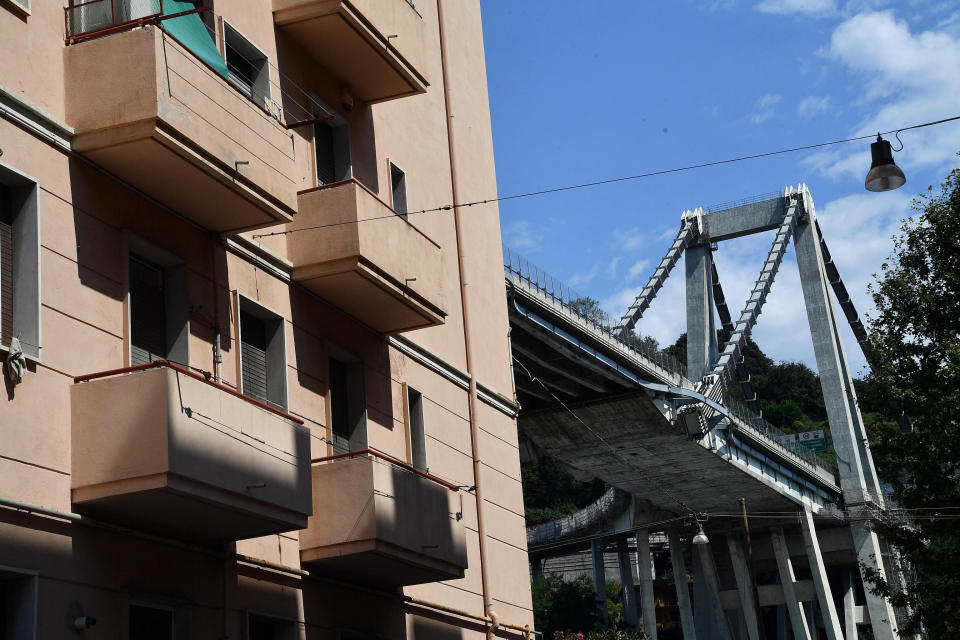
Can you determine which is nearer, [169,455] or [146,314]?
[169,455]

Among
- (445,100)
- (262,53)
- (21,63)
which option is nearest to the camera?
(21,63)

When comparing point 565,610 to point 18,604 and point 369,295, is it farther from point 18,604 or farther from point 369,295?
point 18,604

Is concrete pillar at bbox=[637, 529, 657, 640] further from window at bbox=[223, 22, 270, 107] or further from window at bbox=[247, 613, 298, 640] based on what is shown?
window at bbox=[247, 613, 298, 640]

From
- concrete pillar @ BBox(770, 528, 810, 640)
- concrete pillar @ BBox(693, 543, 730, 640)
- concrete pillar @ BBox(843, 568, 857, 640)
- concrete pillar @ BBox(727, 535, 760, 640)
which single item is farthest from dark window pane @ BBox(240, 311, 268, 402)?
concrete pillar @ BBox(843, 568, 857, 640)

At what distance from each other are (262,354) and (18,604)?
16.8ft

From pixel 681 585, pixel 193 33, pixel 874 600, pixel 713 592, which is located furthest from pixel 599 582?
pixel 193 33

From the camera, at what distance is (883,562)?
230 feet

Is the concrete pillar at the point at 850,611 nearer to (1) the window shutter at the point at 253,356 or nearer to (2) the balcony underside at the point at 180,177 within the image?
(1) the window shutter at the point at 253,356

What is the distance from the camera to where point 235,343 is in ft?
45.4

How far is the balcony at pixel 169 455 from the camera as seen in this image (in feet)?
35.5

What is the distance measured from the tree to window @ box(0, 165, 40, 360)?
1622 cm

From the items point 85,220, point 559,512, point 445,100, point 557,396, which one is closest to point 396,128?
point 445,100

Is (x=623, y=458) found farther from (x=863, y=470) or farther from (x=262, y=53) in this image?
(x=262, y=53)

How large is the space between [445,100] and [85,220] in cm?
1034
